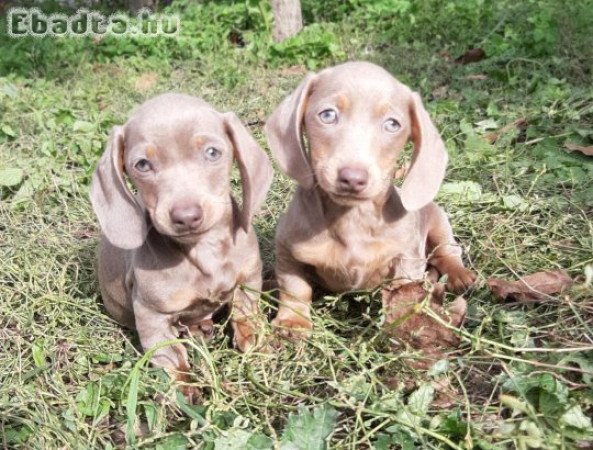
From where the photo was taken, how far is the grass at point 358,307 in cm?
295

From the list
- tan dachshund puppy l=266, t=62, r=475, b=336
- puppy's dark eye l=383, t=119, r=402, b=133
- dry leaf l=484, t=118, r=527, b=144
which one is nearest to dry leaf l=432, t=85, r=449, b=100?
dry leaf l=484, t=118, r=527, b=144

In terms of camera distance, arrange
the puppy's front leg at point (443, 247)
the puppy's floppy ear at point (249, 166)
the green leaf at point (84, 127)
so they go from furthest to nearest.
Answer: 1. the green leaf at point (84, 127)
2. the puppy's front leg at point (443, 247)
3. the puppy's floppy ear at point (249, 166)

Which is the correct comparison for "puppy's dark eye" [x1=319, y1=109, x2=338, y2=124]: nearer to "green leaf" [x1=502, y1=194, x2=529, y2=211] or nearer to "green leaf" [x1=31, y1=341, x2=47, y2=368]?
"green leaf" [x1=502, y1=194, x2=529, y2=211]

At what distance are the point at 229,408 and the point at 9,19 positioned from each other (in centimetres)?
1048

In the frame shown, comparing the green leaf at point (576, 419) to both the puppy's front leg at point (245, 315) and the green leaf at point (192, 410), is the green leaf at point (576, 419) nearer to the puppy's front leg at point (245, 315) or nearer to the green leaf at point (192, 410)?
the green leaf at point (192, 410)

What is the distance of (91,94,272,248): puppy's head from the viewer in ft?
10.8

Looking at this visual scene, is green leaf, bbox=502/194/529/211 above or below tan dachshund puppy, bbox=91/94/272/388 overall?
below

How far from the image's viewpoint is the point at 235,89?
314 inches

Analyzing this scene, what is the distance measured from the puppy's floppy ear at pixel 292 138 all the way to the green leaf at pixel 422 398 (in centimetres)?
113

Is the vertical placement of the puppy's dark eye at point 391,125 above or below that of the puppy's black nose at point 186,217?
above

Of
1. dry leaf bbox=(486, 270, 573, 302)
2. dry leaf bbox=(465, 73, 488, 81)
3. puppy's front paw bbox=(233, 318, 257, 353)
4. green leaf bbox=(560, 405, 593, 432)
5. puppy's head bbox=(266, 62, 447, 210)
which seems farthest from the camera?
dry leaf bbox=(465, 73, 488, 81)

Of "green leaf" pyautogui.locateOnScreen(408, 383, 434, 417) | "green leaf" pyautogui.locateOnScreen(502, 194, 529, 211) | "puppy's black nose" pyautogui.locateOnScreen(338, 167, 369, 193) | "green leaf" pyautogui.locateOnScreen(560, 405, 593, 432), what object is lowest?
"green leaf" pyautogui.locateOnScreen(502, 194, 529, 211)

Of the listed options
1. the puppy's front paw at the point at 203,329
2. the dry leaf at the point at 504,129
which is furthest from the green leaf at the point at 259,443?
the dry leaf at the point at 504,129

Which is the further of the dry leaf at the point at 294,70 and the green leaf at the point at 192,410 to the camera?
the dry leaf at the point at 294,70
